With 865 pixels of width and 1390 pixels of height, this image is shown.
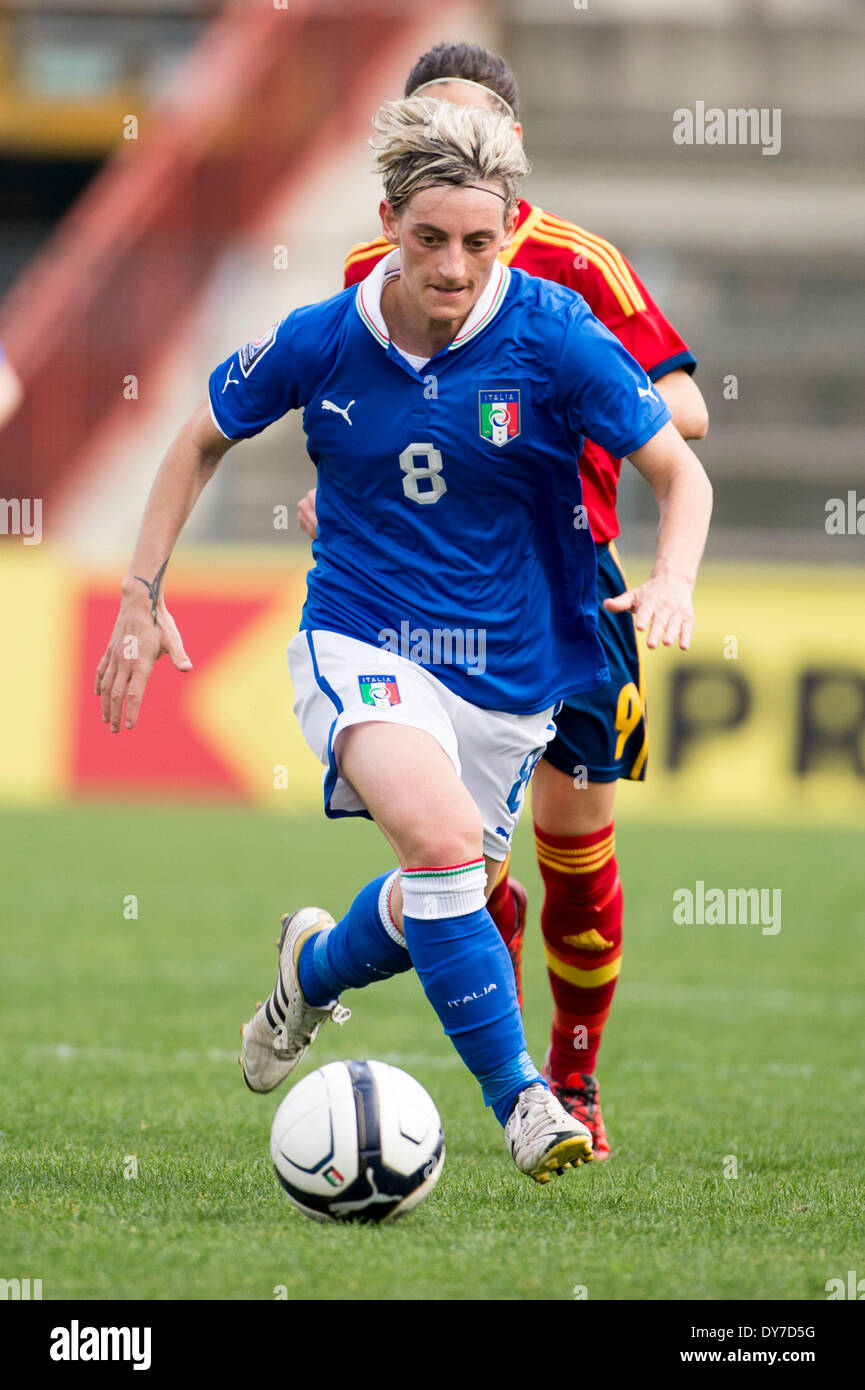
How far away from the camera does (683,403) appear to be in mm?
4406

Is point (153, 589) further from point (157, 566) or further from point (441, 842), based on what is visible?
point (441, 842)

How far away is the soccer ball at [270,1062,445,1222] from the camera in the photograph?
3.43m

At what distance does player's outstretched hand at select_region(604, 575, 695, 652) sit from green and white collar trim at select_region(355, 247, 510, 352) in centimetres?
66

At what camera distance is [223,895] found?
29.4 feet

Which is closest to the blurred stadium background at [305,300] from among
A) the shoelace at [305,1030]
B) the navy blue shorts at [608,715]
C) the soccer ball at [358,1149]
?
the navy blue shorts at [608,715]

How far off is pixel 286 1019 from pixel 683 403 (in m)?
1.64

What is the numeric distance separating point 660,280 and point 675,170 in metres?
2.36

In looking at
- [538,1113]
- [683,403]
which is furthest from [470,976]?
[683,403]

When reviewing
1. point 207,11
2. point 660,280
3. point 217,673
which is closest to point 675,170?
point 660,280

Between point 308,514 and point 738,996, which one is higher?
point 308,514

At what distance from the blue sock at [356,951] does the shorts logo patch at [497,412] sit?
918 millimetres

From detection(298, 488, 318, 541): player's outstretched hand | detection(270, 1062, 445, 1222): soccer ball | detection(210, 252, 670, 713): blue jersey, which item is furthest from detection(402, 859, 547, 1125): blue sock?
detection(298, 488, 318, 541): player's outstretched hand
